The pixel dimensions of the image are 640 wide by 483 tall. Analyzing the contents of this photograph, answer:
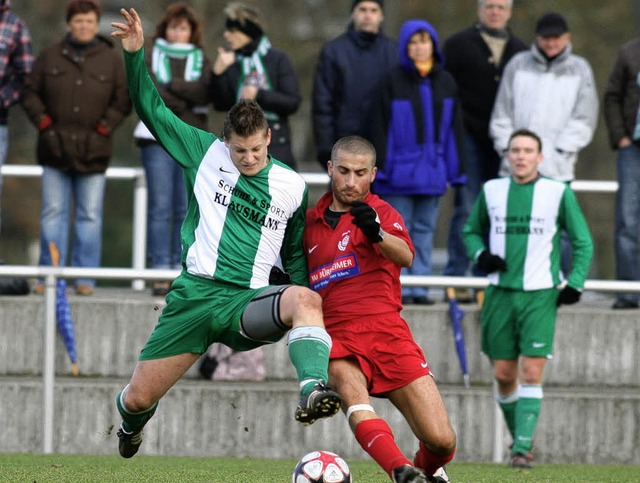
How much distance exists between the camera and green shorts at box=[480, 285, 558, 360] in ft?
36.8

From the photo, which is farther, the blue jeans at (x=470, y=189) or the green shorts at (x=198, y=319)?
the blue jeans at (x=470, y=189)

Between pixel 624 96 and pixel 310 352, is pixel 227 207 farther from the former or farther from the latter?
pixel 624 96

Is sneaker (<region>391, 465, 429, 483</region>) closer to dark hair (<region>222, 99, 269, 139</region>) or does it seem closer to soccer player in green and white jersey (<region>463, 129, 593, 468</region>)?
dark hair (<region>222, 99, 269, 139</region>)

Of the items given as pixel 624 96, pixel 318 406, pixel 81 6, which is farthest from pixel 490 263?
pixel 318 406

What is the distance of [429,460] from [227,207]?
1.73m

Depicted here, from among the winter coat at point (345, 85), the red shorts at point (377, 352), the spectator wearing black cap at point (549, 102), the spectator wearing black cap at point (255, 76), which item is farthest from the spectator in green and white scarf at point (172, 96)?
the red shorts at point (377, 352)

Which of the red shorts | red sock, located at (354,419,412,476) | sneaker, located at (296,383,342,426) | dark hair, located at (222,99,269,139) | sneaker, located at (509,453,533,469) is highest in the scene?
dark hair, located at (222,99,269,139)

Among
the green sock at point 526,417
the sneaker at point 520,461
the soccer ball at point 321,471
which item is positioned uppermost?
the soccer ball at point 321,471

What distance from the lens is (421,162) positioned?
12.4 meters

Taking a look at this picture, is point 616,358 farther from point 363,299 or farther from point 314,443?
point 363,299

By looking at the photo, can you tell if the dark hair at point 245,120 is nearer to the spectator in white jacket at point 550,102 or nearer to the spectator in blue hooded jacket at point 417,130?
the spectator in blue hooded jacket at point 417,130

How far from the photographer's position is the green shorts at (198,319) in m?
8.62

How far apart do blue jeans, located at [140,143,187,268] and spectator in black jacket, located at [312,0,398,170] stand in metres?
1.12

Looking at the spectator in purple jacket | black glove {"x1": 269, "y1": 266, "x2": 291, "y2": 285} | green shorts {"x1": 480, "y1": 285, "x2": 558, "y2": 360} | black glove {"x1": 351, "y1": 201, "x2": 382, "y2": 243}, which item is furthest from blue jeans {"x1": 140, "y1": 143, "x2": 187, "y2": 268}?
black glove {"x1": 351, "y1": 201, "x2": 382, "y2": 243}
